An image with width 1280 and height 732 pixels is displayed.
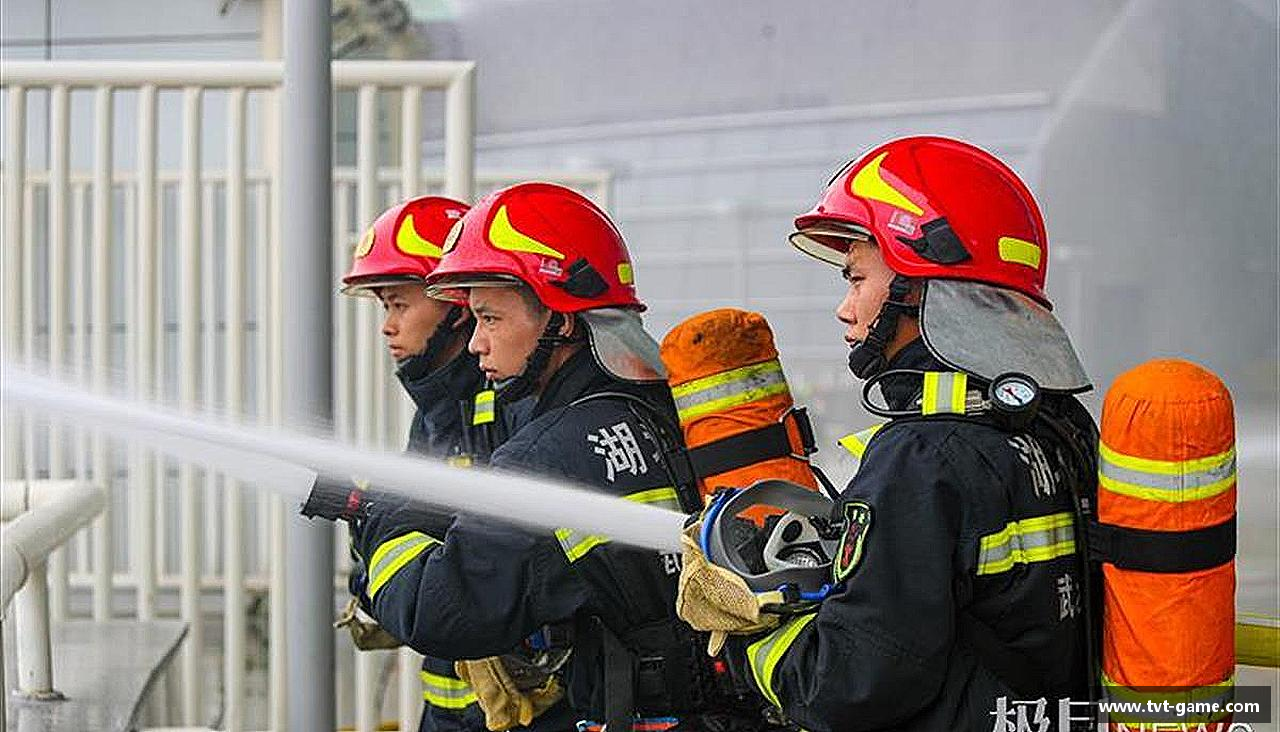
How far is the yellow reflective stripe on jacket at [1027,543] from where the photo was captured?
7.13 ft

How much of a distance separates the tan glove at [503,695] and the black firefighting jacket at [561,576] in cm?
18

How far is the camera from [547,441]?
2.87 m

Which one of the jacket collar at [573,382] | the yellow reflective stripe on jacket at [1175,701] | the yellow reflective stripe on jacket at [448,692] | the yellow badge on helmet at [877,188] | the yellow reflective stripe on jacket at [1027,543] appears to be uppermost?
the yellow badge on helmet at [877,188]

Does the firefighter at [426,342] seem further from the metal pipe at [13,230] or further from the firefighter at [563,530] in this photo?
the metal pipe at [13,230]

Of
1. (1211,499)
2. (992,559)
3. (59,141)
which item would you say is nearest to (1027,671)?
(992,559)

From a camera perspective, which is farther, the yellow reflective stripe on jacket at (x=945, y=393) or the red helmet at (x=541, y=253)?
the red helmet at (x=541, y=253)

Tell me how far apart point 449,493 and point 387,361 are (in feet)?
10.5

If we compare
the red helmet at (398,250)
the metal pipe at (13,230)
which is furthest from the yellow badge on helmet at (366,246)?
the metal pipe at (13,230)

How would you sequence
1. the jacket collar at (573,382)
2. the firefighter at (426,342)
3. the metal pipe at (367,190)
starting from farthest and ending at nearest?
the metal pipe at (367,190) → the firefighter at (426,342) → the jacket collar at (573,382)

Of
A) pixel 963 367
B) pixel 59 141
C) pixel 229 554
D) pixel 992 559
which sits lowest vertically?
pixel 229 554

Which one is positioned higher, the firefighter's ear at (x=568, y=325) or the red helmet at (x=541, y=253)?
the red helmet at (x=541, y=253)

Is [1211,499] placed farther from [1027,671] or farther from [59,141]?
[59,141]

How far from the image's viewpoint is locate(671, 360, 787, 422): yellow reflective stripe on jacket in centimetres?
280

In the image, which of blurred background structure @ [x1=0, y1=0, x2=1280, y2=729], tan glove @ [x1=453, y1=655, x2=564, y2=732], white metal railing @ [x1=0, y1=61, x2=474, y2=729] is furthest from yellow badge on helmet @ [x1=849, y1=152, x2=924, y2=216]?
blurred background structure @ [x1=0, y1=0, x2=1280, y2=729]
